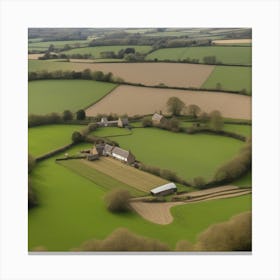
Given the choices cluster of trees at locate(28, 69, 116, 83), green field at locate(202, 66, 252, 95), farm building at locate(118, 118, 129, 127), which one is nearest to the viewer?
green field at locate(202, 66, 252, 95)

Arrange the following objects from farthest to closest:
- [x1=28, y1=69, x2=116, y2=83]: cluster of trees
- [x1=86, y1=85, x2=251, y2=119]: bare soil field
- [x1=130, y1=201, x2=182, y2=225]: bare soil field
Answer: [x1=28, y1=69, x2=116, y2=83]: cluster of trees, [x1=86, y1=85, x2=251, y2=119]: bare soil field, [x1=130, y1=201, x2=182, y2=225]: bare soil field

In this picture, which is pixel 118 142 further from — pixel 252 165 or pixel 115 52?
pixel 252 165

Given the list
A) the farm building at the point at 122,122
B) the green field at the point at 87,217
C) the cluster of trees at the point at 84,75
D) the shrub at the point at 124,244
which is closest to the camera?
the shrub at the point at 124,244

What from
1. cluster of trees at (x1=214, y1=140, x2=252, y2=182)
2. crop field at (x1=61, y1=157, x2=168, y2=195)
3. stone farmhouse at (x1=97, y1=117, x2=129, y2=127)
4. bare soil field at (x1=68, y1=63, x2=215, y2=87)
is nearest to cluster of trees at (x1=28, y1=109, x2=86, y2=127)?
stone farmhouse at (x1=97, y1=117, x2=129, y2=127)

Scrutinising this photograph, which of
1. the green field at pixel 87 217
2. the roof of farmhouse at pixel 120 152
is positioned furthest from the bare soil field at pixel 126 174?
the green field at pixel 87 217

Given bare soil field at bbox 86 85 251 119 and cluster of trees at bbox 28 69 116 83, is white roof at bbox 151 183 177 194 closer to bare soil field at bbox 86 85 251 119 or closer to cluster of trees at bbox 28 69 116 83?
bare soil field at bbox 86 85 251 119

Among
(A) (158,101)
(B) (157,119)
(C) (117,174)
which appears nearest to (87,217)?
(C) (117,174)

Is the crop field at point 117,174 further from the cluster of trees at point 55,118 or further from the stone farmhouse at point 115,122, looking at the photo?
the cluster of trees at point 55,118

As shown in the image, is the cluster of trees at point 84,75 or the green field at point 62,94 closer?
the green field at point 62,94
